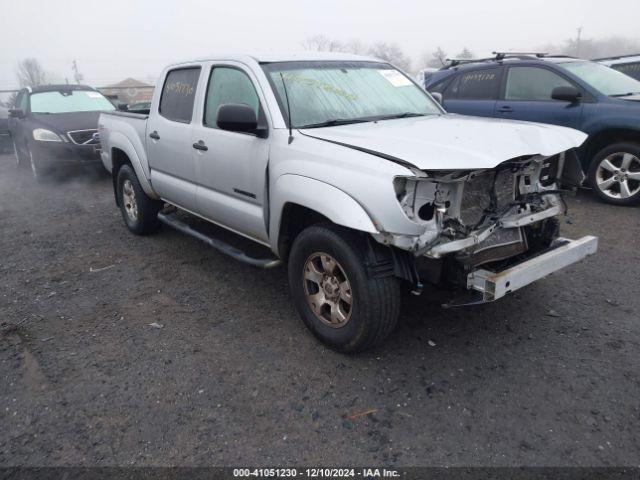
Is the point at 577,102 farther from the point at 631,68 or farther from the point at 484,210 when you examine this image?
the point at 484,210

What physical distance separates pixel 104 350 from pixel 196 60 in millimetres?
2597

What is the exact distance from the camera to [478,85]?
7.35 metres

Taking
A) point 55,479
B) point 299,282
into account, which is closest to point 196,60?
point 299,282

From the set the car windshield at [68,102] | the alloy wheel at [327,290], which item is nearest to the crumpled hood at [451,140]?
the alloy wheel at [327,290]

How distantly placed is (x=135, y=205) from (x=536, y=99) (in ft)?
17.5

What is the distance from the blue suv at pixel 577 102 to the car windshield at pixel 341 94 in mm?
2956

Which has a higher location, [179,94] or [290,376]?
[179,94]

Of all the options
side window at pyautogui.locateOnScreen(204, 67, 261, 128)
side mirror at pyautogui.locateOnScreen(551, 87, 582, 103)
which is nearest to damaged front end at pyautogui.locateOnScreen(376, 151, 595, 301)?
side window at pyautogui.locateOnScreen(204, 67, 261, 128)

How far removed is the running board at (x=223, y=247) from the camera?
11.9 ft

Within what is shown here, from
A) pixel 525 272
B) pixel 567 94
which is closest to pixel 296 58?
pixel 525 272

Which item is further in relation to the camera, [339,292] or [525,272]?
[339,292]

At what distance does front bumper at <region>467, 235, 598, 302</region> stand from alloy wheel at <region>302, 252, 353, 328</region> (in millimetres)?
760

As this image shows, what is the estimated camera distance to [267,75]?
3619mm

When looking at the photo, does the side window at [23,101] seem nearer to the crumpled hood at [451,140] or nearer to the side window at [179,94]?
the side window at [179,94]
